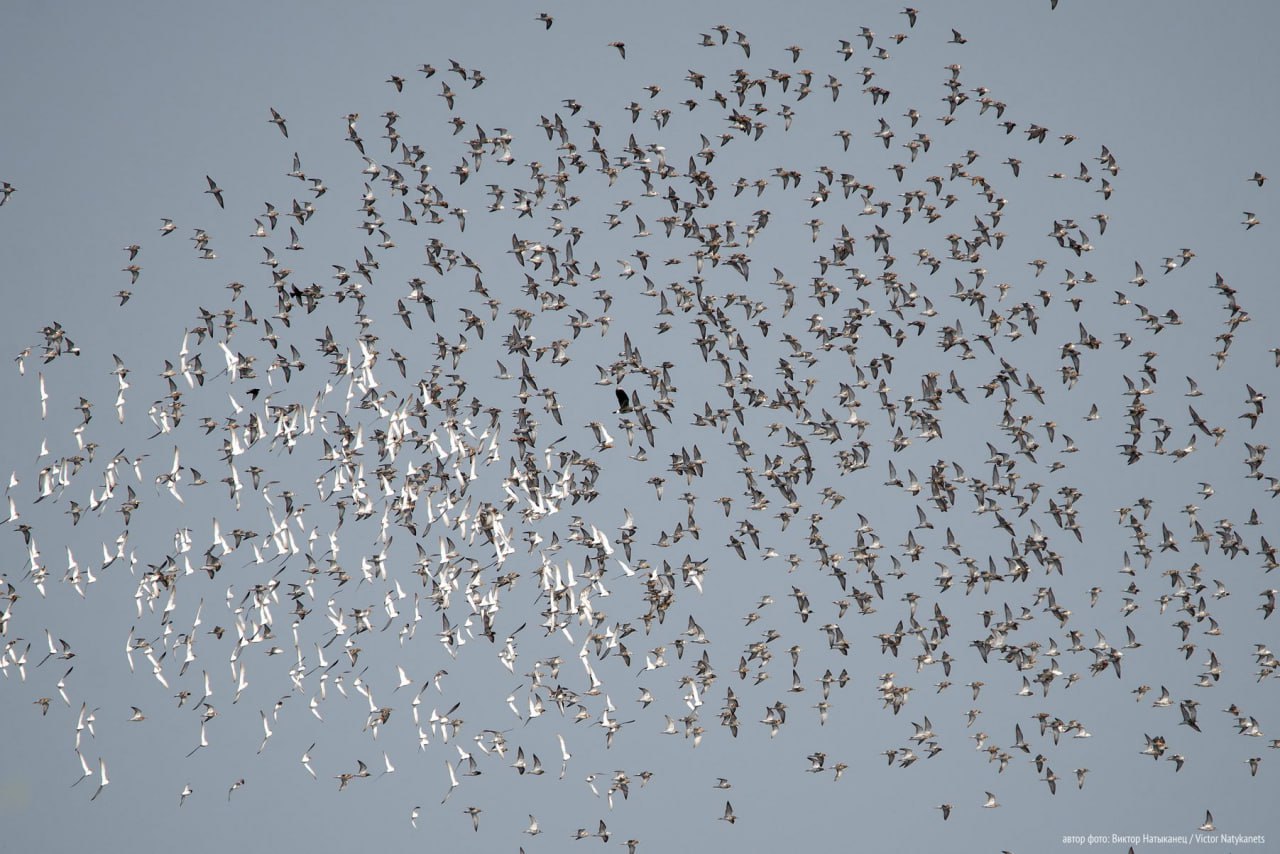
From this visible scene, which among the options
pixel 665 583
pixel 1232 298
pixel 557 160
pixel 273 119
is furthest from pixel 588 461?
pixel 1232 298

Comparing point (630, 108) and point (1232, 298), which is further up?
point (630, 108)

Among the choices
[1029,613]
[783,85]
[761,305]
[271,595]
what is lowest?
[1029,613]

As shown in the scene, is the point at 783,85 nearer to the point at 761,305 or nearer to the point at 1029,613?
the point at 761,305

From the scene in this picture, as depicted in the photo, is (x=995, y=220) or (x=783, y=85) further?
(x=995, y=220)

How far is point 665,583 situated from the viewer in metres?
68.9

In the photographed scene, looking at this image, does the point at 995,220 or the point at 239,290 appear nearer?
the point at 239,290

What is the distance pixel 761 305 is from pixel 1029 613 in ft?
47.8

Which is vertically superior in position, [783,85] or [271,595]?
[783,85]

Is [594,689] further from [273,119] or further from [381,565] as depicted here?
[273,119]

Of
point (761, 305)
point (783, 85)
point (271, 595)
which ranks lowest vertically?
point (271, 595)

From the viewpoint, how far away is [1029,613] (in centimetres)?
7319

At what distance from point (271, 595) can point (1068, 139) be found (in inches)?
1230

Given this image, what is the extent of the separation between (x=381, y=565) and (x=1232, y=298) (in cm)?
3059

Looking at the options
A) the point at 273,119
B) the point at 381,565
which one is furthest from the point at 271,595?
the point at 273,119
